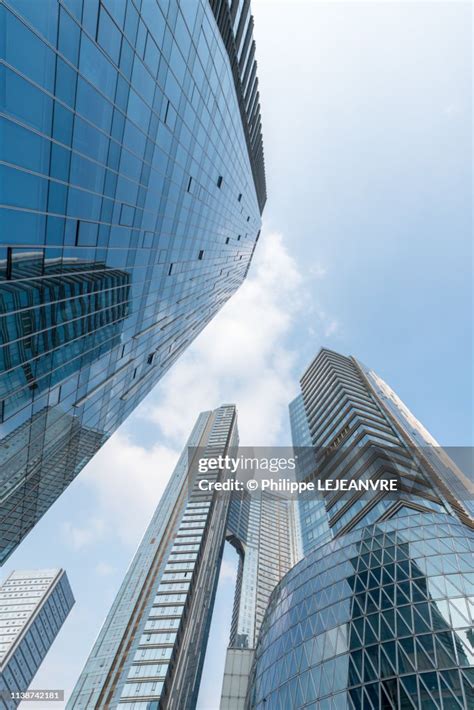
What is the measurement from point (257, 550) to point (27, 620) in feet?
343

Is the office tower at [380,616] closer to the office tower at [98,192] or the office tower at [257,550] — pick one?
the office tower at [98,192]

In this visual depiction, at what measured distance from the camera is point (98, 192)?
53.9 feet

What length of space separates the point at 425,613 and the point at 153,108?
34631mm

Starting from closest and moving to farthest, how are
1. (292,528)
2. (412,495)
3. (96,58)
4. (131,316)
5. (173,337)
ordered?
(96,58)
(131,316)
(173,337)
(412,495)
(292,528)

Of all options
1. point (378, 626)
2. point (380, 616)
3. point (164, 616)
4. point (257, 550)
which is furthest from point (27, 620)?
point (378, 626)

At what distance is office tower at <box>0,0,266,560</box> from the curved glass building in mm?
21705

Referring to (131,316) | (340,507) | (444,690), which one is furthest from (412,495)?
(131,316)

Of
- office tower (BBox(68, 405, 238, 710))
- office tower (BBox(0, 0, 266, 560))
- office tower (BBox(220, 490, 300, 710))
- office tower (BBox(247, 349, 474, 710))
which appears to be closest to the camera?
office tower (BBox(0, 0, 266, 560))

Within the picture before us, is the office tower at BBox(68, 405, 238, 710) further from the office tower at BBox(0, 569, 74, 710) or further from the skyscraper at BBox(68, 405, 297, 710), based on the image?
the office tower at BBox(0, 569, 74, 710)

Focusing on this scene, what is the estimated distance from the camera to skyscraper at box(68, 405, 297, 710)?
59281 millimetres

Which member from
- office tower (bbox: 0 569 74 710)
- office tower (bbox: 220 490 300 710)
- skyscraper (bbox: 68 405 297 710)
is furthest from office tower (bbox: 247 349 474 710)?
office tower (bbox: 0 569 74 710)

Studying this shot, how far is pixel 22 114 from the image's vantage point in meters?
10.3

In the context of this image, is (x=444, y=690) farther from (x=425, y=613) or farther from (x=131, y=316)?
(x=131, y=316)

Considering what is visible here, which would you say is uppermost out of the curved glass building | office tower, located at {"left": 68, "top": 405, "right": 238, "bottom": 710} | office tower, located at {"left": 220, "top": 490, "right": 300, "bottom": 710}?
office tower, located at {"left": 220, "top": 490, "right": 300, "bottom": 710}
